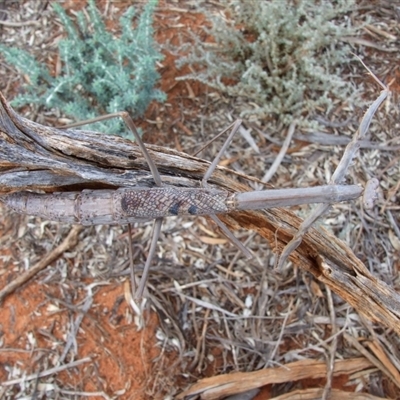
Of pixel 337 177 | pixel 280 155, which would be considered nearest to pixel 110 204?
pixel 337 177

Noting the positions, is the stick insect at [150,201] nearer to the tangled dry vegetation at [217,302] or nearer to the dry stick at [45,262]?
the tangled dry vegetation at [217,302]

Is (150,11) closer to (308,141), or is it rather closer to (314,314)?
(308,141)

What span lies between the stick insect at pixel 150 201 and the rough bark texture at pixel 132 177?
59mm

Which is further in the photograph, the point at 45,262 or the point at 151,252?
the point at 45,262

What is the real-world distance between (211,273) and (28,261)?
45.6 inches

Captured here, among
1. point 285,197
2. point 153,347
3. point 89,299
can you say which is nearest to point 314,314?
point 153,347

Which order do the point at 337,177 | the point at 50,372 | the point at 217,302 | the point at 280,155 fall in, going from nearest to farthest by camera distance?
the point at 337,177 → the point at 50,372 → the point at 217,302 → the point at 280,155

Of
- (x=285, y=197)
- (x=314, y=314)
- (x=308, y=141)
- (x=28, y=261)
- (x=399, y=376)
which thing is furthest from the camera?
(x=308, y=141)

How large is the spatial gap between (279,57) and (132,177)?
1.81 metres

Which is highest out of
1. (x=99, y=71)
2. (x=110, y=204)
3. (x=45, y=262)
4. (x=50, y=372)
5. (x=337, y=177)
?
(x=337, y=177)

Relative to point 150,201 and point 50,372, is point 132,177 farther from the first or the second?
point 50,372

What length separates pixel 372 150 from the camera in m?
3.10

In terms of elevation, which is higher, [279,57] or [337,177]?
[337,177]

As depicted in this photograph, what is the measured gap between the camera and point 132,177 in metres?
2.01
